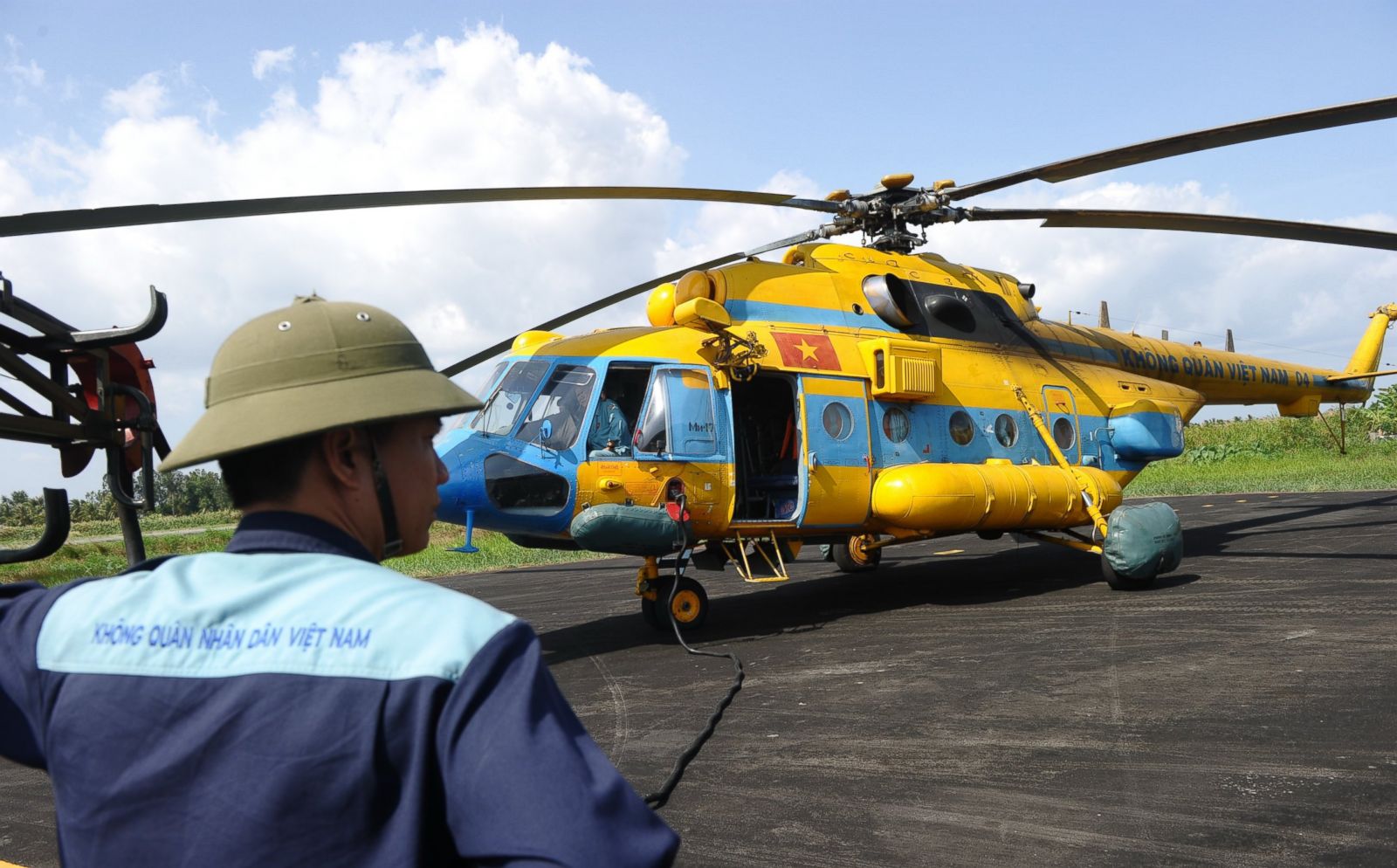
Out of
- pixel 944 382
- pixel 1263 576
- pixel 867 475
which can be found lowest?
pixel 1263 576

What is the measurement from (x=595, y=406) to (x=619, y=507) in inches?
37.4

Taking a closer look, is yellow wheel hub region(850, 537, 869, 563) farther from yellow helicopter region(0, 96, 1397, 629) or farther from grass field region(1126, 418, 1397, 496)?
grass field region(1126, 418, 1397, 496)

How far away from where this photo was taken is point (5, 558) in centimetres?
270

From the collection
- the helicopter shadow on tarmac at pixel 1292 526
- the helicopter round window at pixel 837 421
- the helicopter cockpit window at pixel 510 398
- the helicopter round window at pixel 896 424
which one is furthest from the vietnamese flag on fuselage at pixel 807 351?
the helicopter shadow on tarmac at pixel 1292 526

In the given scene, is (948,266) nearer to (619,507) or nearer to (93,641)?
(619,507)

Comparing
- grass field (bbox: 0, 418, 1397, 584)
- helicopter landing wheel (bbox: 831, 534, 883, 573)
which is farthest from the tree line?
helicopter landing wheel (bbox: 831, 534, 883, 573)

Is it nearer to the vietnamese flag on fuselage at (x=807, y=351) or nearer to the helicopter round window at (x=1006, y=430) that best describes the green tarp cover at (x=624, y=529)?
the vietnamese flag on fuselage at (x=807, y=351)

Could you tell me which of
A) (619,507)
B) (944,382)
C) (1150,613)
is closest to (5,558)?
(619,507)

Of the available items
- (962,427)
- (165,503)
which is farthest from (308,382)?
(165,503)

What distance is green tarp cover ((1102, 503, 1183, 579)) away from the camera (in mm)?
9844

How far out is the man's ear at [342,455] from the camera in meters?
1.43

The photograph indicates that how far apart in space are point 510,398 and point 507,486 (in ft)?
2.65

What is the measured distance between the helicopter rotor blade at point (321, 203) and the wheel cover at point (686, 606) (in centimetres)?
345

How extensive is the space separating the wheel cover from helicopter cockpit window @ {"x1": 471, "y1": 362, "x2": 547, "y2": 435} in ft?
6.89
